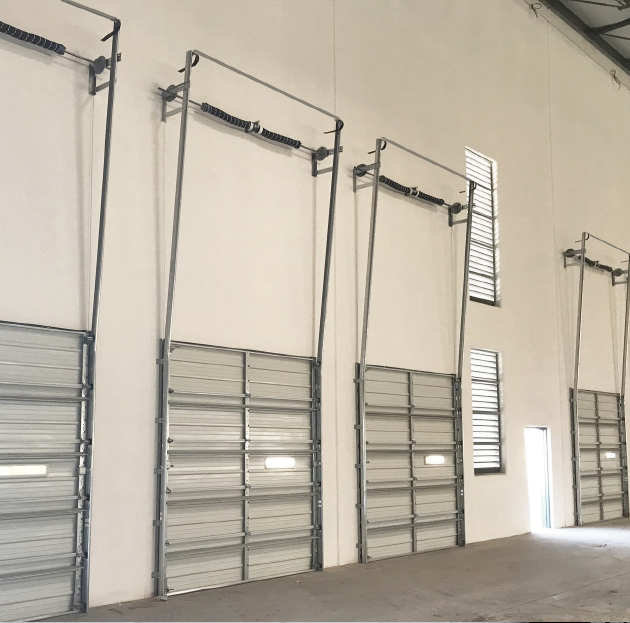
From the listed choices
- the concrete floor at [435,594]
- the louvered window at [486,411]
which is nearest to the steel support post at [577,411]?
the louvered window at [486,411]

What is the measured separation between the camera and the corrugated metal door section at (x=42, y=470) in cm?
952

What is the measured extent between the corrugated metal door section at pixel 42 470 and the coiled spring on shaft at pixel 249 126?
417cm

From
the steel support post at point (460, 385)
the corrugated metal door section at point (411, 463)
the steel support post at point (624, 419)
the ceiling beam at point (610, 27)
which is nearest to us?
the corrugated metal door section at point (411, 463)

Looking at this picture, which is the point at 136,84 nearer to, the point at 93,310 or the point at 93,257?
the point at 93,257

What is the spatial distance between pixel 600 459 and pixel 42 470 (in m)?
15.8

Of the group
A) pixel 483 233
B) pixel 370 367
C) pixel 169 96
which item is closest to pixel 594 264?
pixel 483 233

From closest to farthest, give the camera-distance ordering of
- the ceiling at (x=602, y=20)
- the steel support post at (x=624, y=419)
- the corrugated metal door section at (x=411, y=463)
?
1. the corrugated metal door section at (x=411, y=463)
2. the ceiling at (x=602, y=20)
3. the steel support post at (x=624, y=419)

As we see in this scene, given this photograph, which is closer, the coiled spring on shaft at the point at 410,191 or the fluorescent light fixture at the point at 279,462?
the fluorescent light fixture at the point at 279,462

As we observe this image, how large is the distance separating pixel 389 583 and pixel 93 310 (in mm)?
6047

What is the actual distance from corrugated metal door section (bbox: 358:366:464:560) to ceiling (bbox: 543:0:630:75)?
39.6 feet

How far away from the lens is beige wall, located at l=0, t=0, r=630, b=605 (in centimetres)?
1045

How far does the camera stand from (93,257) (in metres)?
10.7

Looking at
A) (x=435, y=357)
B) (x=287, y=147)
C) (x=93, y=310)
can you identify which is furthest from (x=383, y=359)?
(x=93, y=310)

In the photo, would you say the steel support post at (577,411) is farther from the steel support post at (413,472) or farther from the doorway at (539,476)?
the steel support post at (413,472)
